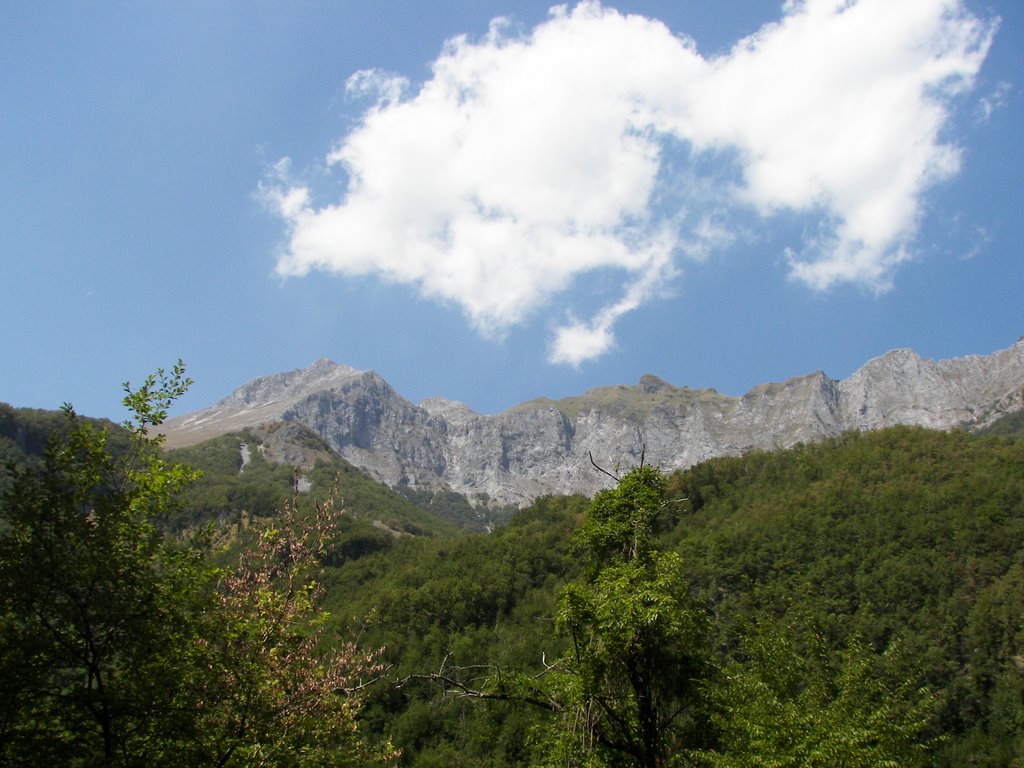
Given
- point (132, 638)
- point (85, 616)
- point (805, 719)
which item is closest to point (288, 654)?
point (132, 638)

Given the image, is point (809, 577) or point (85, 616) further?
point (809, 577)

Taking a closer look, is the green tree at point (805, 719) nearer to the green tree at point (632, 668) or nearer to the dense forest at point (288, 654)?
the dense forest at point (288, 654)

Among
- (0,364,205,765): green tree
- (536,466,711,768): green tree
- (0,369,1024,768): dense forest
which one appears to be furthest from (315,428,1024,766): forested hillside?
(0,364,205,765): green tree

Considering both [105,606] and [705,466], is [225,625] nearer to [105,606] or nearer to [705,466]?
[105,606]

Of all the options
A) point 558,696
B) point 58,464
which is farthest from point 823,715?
point 58,464

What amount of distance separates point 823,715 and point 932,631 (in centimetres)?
9253

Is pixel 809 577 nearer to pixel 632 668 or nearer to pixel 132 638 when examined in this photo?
pixel 632 668

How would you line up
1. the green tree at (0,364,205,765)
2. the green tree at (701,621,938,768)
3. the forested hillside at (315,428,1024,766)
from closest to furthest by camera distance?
1. the green tree at (0,364,205,765)
2. the green tree at (701,621,938,768)
3. the forested hillside at (315,428,1024,766)

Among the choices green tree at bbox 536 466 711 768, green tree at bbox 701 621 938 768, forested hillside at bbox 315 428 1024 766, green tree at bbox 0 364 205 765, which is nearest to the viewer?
green tree at bbox 0 364 205 765

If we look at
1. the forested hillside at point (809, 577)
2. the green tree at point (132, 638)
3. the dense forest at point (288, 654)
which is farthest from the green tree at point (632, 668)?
the forested hillside at point (809, 577)

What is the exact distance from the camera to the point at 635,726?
1477cm

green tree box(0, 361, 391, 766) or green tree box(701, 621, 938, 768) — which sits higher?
green tree box(0, 361, 391, 766)

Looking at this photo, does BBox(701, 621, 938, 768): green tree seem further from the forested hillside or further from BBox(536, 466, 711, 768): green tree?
the forested hillside

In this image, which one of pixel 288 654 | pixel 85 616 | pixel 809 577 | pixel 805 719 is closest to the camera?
pixel 85 616
